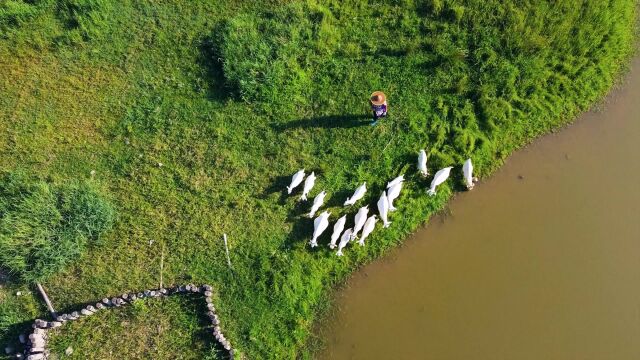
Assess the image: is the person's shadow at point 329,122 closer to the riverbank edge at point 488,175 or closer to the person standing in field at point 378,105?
the person standing in field at point 378,105

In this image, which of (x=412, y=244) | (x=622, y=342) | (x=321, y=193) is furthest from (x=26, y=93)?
(x=622, y=342)

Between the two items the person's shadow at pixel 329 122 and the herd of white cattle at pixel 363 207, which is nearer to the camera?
the herd of white cattle at pixel 363 207

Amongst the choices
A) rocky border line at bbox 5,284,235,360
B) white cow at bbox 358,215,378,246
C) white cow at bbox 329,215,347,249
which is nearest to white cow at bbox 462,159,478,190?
white cow at bbox 358,215,378,246

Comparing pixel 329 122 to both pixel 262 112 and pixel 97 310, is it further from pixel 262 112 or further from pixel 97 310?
pixel 97 310

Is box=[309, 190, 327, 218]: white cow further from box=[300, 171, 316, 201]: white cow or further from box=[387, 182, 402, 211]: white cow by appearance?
box=[387, 182, 402, 211]: white cow

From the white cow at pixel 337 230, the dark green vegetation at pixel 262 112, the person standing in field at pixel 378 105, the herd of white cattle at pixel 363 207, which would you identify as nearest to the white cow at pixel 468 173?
the herd of white cattle at pixel 363 207

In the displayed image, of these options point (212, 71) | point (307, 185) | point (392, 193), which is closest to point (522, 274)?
point (392, 193)

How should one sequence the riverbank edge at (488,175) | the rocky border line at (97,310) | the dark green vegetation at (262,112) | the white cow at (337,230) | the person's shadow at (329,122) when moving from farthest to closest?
1. the person's shadow at (329,122)
2. the dark green vegetation at (262,112)
3. the white cow at (337,230)
4. the riverbank edge at (488,175)
5. the rocky border line at (97,310)
